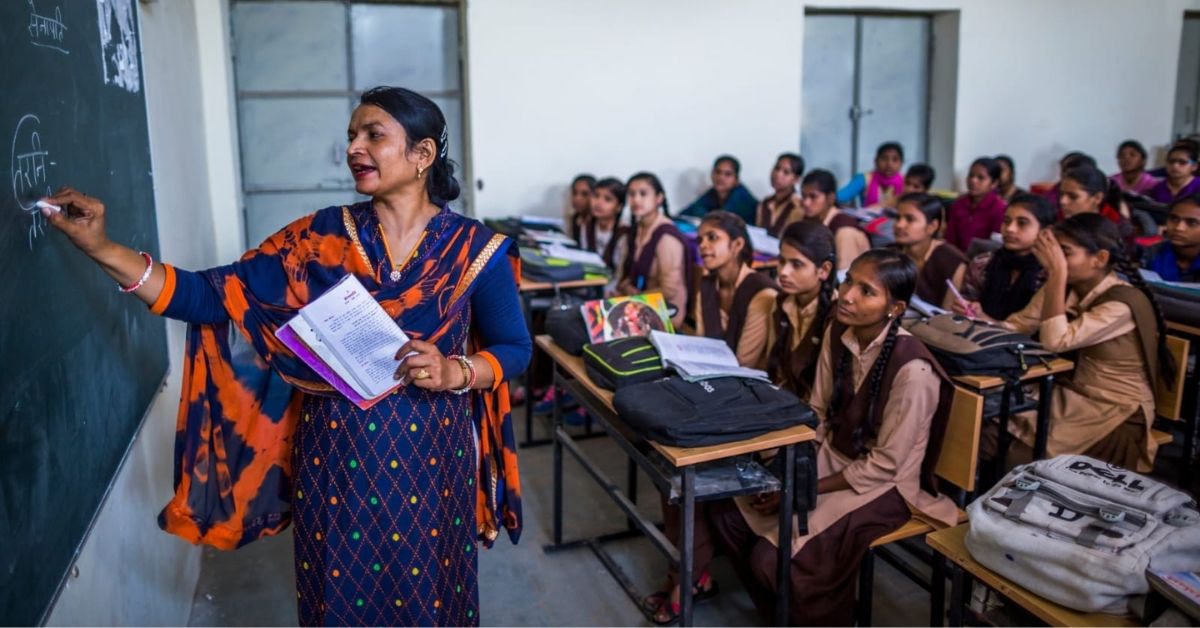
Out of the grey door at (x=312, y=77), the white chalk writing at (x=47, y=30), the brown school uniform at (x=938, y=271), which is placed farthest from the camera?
the grey door at (x=312, y=77)

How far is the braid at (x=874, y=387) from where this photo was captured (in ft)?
7.58

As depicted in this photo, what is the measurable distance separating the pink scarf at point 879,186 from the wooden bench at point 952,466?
13.0ft

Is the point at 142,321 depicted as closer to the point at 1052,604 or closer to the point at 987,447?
the point at 1052,604

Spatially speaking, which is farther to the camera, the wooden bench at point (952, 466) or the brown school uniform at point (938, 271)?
the brown school uniform at point (938, 271)

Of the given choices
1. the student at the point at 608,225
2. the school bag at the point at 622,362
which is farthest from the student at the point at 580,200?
the school bag at the point at 622,362

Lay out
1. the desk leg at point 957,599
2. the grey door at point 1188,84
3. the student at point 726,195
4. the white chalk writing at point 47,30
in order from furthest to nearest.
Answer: the grey door at point 1188,84 → the student at point 726,195 → the desk leg at point 957,599 → the white chalk writing at point 47,30

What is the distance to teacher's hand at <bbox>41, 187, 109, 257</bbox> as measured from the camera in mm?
1265

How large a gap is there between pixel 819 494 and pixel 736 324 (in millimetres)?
871

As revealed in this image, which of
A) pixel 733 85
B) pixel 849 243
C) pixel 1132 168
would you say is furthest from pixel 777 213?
pixel 1132 168

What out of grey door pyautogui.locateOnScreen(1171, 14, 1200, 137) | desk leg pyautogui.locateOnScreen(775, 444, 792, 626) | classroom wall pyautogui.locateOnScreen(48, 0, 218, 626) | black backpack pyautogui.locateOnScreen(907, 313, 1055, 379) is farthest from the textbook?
grey door pyautogui.locateOnScreen(1171, 14, 1200, 137)

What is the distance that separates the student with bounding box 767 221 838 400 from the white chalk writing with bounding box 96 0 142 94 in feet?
6.08

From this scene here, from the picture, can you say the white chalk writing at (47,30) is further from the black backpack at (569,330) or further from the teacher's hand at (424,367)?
the black backpack at (569,330)

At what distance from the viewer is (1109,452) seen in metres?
2.86

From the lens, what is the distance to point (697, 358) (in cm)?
244
